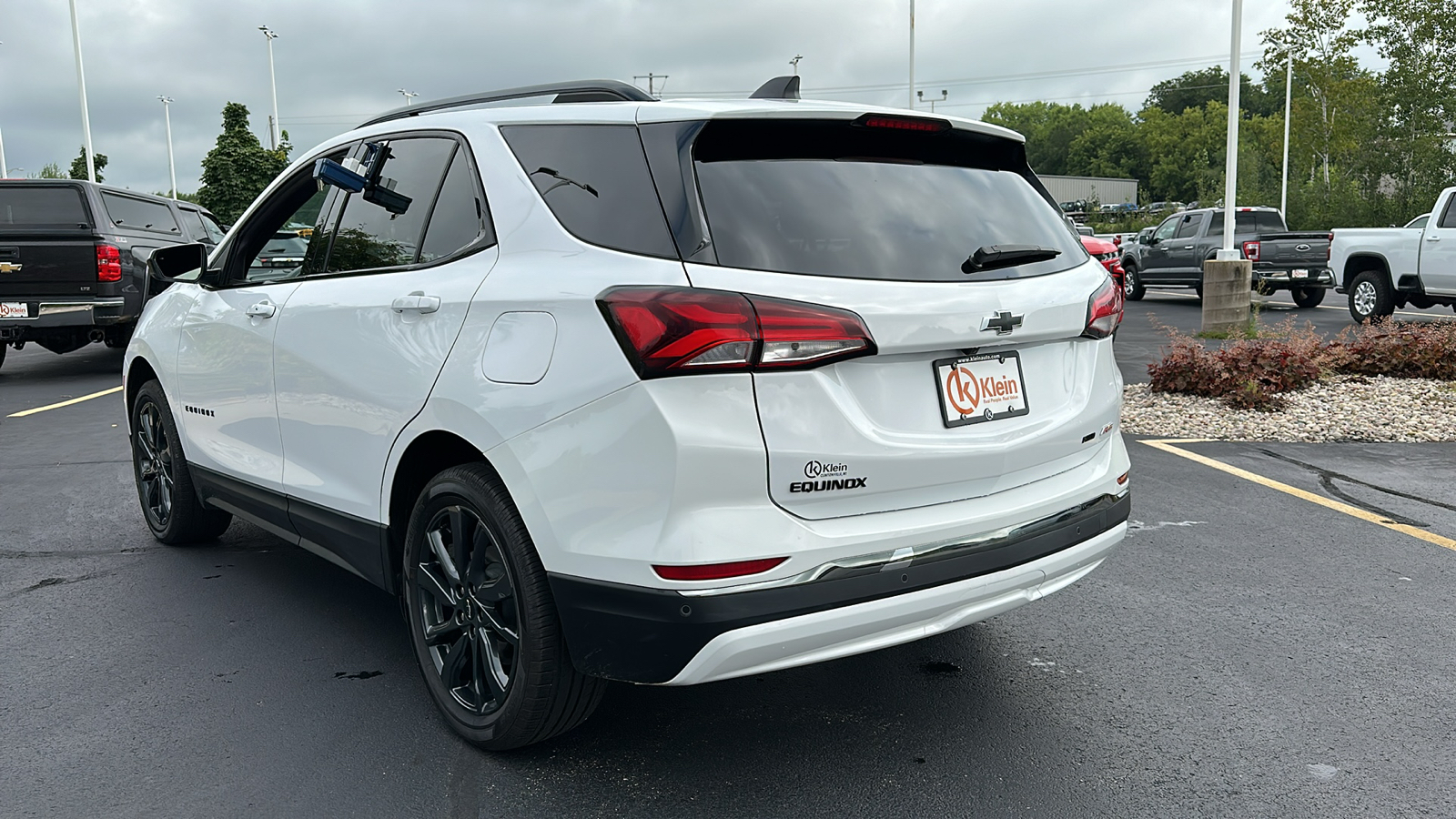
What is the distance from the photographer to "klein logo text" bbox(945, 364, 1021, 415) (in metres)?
2.85

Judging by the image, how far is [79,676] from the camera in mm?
3740

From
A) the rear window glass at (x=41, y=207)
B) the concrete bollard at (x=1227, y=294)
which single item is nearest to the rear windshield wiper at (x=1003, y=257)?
the rear window glass at (x=41, y=207)

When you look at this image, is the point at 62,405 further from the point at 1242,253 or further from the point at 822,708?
the point at 1242,253

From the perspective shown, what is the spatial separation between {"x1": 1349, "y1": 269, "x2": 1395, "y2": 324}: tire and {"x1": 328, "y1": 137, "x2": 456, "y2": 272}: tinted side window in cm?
1605

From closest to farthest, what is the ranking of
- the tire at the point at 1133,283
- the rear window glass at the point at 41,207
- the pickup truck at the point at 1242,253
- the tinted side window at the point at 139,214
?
the rear window glass at the point at 41,207, the tinted side window at the point at 139,214, the pickup truck at the point at 1242,253, the tire at the point at 1133,283

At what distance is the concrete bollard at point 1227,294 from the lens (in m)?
14.5

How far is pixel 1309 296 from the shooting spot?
2083 centimetres

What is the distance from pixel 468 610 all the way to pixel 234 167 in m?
Answer: 46.1

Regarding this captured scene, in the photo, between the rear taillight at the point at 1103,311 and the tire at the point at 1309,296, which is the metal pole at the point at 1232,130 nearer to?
the tire at the point at 1309,296

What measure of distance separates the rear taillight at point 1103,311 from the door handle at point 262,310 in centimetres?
275

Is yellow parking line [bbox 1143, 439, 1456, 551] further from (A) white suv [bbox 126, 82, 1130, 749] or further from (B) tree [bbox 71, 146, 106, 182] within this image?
(B) tree [bbox 71, 146, 106, 182]

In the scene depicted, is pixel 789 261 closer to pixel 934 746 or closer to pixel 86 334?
pixel 934 746

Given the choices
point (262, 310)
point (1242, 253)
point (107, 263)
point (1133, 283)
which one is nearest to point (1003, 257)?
point (262, 310)

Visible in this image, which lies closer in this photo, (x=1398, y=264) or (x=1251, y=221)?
(x=1398, y=264)
